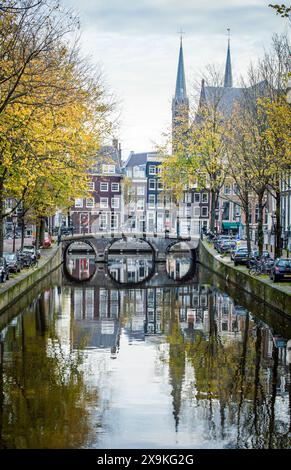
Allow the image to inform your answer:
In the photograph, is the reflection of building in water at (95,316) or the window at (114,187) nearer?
the reflection of building in water at (95,316)

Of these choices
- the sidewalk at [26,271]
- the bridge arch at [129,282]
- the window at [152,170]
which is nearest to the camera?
the sidewalk at [26,271]

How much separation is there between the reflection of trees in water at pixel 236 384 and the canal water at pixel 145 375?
3cm

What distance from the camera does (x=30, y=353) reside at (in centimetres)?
2467

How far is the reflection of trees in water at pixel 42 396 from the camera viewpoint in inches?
608

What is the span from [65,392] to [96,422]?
2.93m

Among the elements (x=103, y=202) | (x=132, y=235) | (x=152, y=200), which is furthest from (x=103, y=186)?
(x=132, y=235)

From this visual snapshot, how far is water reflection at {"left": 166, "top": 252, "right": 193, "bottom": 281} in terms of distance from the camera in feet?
205

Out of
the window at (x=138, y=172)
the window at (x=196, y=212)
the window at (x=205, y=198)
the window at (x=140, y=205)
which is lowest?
the window at (x=196, y=212)

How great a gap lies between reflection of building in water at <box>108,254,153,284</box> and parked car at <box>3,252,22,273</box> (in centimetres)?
1105

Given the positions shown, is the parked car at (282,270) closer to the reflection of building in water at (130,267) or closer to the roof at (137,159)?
A: the reflection of building in water at (130,267)

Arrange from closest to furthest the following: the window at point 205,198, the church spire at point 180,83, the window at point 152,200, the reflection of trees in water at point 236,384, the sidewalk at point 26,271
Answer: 1. the reflection of trees in water at point 236,384
2. the sidewalk at point 26,271
3. the window at point 205,198
4. the window at point 152,200
5. the church spire at point 180,83

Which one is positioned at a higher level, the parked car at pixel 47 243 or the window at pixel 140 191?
the window at pixel 140 191

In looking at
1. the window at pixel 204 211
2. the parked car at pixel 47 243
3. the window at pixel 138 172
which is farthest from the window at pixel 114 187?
the parked car at pixel 47 243
